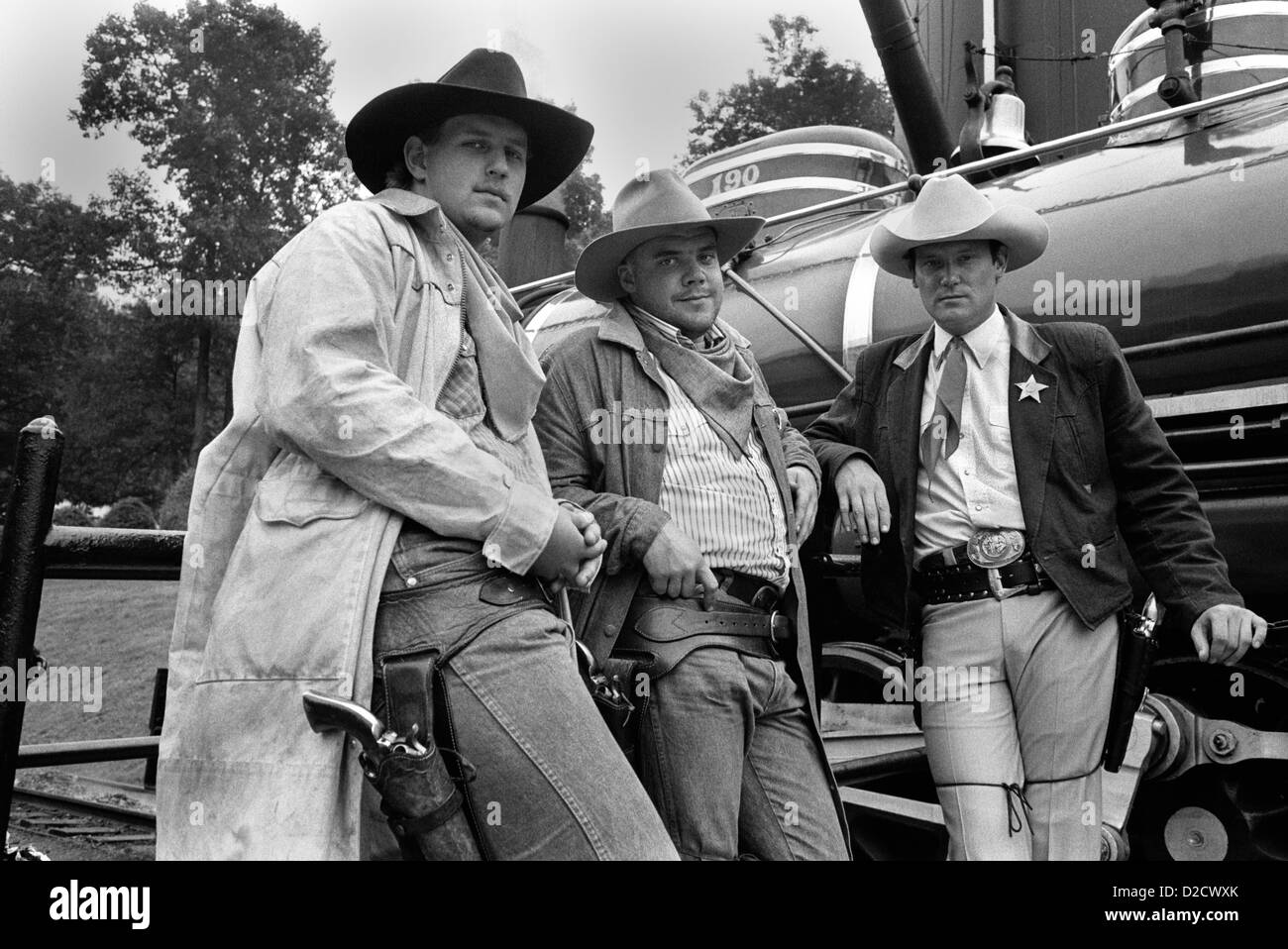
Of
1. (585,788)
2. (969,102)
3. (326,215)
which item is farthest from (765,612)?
(969,102)

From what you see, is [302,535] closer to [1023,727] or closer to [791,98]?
[1023,727]

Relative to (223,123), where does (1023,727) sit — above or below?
below

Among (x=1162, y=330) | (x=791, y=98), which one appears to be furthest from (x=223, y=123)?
(x=1162, y=330)

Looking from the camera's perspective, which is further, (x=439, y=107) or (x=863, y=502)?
(x=863, y=502)

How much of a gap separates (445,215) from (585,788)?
1.01 meters

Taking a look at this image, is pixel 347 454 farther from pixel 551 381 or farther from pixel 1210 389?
pixel 1210 389

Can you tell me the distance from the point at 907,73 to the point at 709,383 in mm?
3389

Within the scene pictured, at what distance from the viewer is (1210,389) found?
135 inches

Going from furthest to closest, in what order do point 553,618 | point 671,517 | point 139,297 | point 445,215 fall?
point 139,297, point 671,517, point 445,215, point 553,618

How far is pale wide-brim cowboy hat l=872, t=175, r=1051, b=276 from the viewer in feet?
9.21

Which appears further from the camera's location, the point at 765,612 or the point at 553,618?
the point at 765,612

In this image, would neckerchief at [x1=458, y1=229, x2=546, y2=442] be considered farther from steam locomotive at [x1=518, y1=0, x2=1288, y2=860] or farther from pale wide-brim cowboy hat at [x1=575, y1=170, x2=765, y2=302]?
steam locomotive at [x1=518, y1=0, x2=1288, y2=860]

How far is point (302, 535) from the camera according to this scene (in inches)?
70.6

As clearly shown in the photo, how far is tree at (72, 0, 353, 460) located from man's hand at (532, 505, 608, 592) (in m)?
23.8
